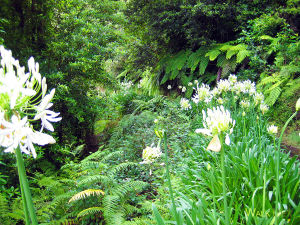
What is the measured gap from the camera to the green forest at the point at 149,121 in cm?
99

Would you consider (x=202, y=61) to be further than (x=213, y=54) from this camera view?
Yes

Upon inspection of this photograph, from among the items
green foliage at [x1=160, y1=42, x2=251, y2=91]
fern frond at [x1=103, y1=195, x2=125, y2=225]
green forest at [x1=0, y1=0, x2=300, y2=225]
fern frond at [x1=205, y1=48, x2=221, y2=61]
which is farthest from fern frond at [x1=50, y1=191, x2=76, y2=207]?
fern frond at [x1=205, y1=48, x2=221, y2=61]

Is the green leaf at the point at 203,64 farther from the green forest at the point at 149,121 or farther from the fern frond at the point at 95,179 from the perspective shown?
the fern frond at the point at 95,179

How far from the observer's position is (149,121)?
479cm

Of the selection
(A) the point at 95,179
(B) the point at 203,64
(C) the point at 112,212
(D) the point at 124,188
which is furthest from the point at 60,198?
(B) the point at 203,64

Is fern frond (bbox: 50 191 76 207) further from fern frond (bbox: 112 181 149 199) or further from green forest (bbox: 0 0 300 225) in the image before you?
fern frond (bbox: 112 181 149 199)

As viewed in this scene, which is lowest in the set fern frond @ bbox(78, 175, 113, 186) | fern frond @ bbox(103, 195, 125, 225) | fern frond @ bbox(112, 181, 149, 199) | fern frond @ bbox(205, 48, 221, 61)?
fern frond @ bbox(103, 195, 125, 225)

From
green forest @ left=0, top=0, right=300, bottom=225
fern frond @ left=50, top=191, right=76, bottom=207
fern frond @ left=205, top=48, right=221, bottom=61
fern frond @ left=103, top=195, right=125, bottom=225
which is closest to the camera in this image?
green forest @ left=0, top=0, right=300, bottom=225

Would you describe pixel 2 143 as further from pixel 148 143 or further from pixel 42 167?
pixel 148 143

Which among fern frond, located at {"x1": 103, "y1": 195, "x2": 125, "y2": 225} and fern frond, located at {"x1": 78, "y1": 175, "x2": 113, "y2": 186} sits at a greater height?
fern frond, located at {"x1": 78, "y1": 175, "x2": 113, "y2": 186}

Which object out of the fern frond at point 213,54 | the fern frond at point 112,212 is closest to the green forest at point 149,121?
the fern frond at point 112,212

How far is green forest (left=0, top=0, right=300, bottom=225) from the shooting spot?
990 millimetres

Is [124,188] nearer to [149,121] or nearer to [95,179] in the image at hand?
[95,179]

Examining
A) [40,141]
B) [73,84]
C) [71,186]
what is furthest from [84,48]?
[40,141]
